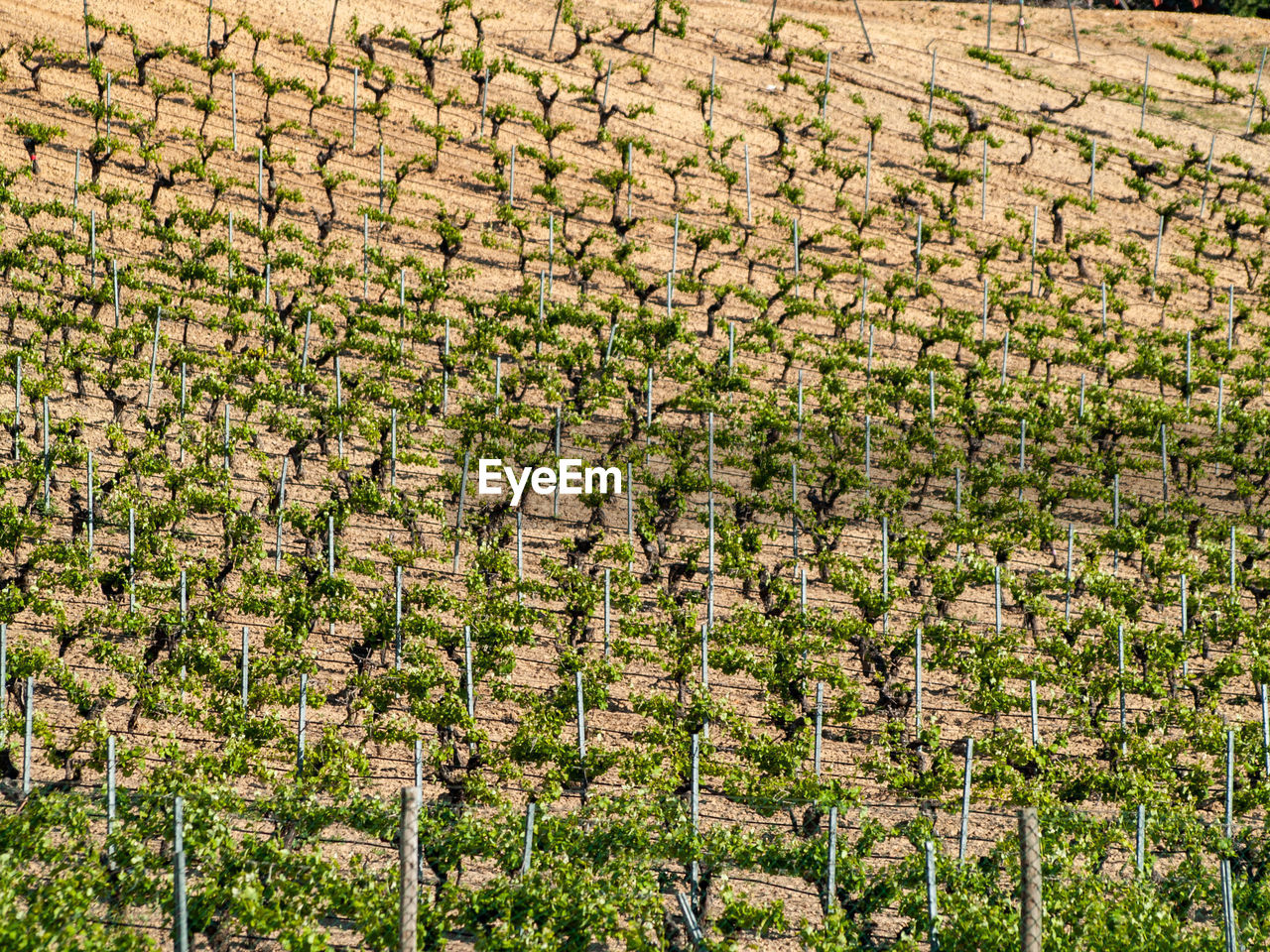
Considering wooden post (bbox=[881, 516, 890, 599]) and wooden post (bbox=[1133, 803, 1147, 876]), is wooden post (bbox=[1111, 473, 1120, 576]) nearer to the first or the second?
wooden post (bbox=[881, 516, 890, 599])

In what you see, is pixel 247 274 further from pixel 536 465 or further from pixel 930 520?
pixel 930 520

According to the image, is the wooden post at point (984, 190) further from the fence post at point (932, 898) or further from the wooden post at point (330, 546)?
the fence post at point (932, 898)

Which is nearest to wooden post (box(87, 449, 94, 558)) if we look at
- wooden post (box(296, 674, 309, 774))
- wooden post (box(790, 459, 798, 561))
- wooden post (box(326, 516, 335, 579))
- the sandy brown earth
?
the sandy brown earth

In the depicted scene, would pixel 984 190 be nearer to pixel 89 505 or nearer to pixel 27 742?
pixel 89 505

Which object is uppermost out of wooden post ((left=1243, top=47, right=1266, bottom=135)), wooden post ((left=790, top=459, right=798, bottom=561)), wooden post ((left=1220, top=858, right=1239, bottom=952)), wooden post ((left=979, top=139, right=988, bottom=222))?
wooden post ((left=1243, top=47, right=1266, bottom=135))

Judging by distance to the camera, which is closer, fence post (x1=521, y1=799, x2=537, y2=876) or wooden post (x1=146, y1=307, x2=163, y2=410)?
fence post (x1=521, y1=799, x2=537, y2=876)

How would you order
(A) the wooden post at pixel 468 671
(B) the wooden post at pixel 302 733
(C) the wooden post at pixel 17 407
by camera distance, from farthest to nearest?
(C) the wooden post at pixel 17 407, (A) the wooden post at pixel 468 671, (B) the wooden post at pixel 302 733

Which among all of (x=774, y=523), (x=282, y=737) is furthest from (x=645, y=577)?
(x=282, y=737)

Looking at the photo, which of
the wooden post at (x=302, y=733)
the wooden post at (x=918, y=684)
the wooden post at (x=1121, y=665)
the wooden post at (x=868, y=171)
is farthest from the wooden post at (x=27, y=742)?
the wooden post at (x=868, y=171)

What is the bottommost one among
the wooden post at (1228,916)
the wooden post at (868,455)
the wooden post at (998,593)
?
the wooden post at (1228,916)

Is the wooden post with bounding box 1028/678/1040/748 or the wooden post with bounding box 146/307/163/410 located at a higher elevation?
the wooden post with bounding box 146/307/163/410

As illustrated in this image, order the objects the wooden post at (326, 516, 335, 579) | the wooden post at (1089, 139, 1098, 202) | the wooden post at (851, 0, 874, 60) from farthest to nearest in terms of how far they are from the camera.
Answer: the wooden post at (851, 0, 874, 60) < the wooden post at (1089, 139, 1098, 202) < the wooden post at (326, 516, 335, 579)

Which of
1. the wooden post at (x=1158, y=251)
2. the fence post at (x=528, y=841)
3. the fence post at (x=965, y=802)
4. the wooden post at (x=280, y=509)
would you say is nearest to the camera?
the fence post at (x=528, y=841)
